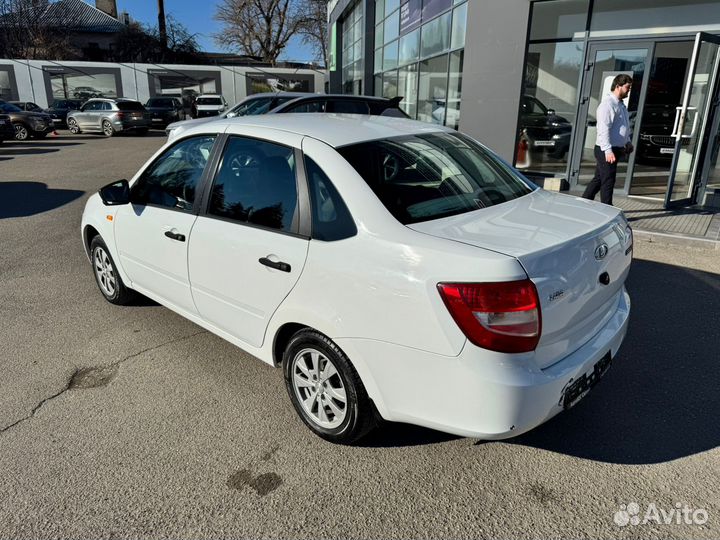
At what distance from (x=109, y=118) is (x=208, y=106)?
531 cm

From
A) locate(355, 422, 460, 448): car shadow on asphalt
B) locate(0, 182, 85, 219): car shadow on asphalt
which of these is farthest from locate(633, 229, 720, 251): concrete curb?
locate(0, 182, 85, 219): car shadow on asphalt

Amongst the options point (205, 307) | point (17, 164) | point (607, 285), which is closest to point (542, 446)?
point (607, 285)

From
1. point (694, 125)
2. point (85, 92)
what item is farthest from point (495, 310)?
point (85, 92)

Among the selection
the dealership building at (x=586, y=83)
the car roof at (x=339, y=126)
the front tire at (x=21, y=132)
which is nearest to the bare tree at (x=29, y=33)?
the front tire at (x=21, y=132)

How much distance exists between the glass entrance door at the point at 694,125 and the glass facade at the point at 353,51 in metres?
Result: 14.4

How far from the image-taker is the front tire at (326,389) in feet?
8.39

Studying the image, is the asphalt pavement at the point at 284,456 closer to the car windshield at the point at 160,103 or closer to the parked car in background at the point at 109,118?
the parked car in background at the point at 109,118

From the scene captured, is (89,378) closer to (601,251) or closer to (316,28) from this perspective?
(601,251)

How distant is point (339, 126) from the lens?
3.06 meters

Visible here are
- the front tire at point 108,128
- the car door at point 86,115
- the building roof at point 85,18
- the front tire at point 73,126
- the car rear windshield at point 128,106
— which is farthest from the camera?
the building roof at point 85,18

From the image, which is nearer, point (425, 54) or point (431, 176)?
point (431, 176)

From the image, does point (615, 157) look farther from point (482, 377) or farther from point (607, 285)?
point (482, 377)

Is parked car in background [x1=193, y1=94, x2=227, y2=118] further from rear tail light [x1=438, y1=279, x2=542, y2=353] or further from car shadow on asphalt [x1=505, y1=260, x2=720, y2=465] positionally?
rear tail light [x1=438, y1=279, x2=542, y2=353]

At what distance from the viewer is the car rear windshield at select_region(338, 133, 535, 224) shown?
2.61 m
